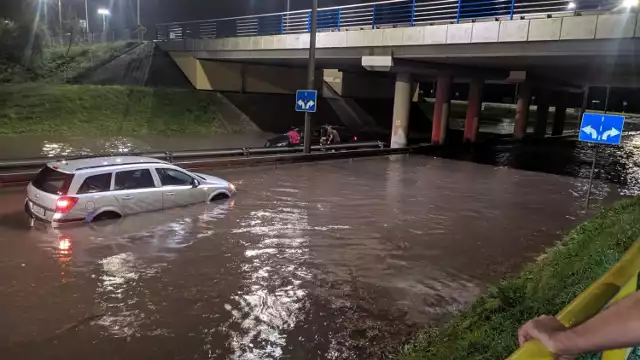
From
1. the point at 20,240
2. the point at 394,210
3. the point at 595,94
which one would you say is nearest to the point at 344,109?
the point at 595,94

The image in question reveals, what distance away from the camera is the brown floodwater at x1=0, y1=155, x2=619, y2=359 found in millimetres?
6094

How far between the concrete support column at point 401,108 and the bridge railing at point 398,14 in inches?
123

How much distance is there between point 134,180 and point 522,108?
34397 millimetres

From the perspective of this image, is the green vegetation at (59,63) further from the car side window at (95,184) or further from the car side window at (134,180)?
the car side window at (95,184)

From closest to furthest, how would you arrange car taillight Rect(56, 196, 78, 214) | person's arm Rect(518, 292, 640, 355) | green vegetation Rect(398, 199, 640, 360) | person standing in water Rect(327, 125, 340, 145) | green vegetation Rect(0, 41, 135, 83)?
person's arm Rect(518, 292, 640, 355)
green vegetation Rect(398, 199, 640, 360)
car taillight Rect(56, 196, 78, 214)
person standing in water Rect(327, 125, 340, 145)
green vegetation Rect(0, 41, 135, 83)

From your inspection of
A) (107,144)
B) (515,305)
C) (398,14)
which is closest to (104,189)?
(515,305)

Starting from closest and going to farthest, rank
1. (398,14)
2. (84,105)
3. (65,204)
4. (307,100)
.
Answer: (65,204)
(307,100)
(398,14)
(84,105)

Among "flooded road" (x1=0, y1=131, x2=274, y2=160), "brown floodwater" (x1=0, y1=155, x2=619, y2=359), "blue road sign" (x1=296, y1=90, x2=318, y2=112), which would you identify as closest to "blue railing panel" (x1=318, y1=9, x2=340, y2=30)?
"blue road sign" (x1=296, y1=90, x2=318, y2=112)

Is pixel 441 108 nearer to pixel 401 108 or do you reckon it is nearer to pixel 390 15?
pixel 401 108

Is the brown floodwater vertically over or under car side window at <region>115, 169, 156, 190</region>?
under

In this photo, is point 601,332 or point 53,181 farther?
point 53,181

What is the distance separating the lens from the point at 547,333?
1.74 meters

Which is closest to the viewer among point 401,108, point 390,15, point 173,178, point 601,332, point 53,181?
point 601,332

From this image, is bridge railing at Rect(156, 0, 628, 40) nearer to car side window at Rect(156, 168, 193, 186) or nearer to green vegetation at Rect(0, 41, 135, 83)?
green vegetation at Rect(0, 41, 135, 83)
